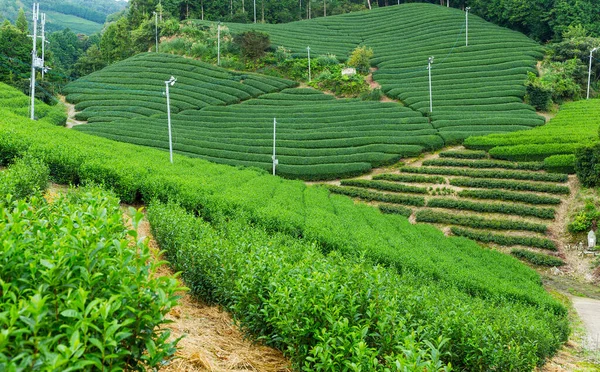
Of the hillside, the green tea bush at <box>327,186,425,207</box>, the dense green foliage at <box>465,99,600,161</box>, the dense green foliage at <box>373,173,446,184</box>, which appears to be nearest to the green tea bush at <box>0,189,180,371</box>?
the green tea bush at <box>327,186,425,207</box>

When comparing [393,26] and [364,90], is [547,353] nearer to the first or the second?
[364,90]

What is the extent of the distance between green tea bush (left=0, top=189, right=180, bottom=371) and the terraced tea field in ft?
76.9

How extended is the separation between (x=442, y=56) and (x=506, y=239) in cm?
3728

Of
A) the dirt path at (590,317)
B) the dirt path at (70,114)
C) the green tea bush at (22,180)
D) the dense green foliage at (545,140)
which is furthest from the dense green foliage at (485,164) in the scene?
the dirt path at (70,114)

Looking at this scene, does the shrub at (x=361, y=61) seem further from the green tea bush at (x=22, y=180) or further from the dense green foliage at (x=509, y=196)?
the green tea bush at (x=22, y=180)

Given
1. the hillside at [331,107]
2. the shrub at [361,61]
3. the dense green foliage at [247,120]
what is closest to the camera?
the dense green foliage at [247,120]

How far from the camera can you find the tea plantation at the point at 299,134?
33.5 m

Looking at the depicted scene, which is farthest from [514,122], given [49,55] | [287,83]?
[49,55]

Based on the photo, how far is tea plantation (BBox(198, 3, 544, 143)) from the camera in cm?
3950

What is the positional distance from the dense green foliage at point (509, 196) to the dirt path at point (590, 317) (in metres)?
8.01

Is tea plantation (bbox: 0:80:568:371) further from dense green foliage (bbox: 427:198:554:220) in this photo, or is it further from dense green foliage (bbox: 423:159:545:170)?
dense green foliage (bbox: 423:159:545:170)

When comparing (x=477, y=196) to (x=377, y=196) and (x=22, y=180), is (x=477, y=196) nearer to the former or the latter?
(x=377, y=196)

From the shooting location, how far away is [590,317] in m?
16.6

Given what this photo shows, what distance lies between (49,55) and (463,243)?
55.5m
